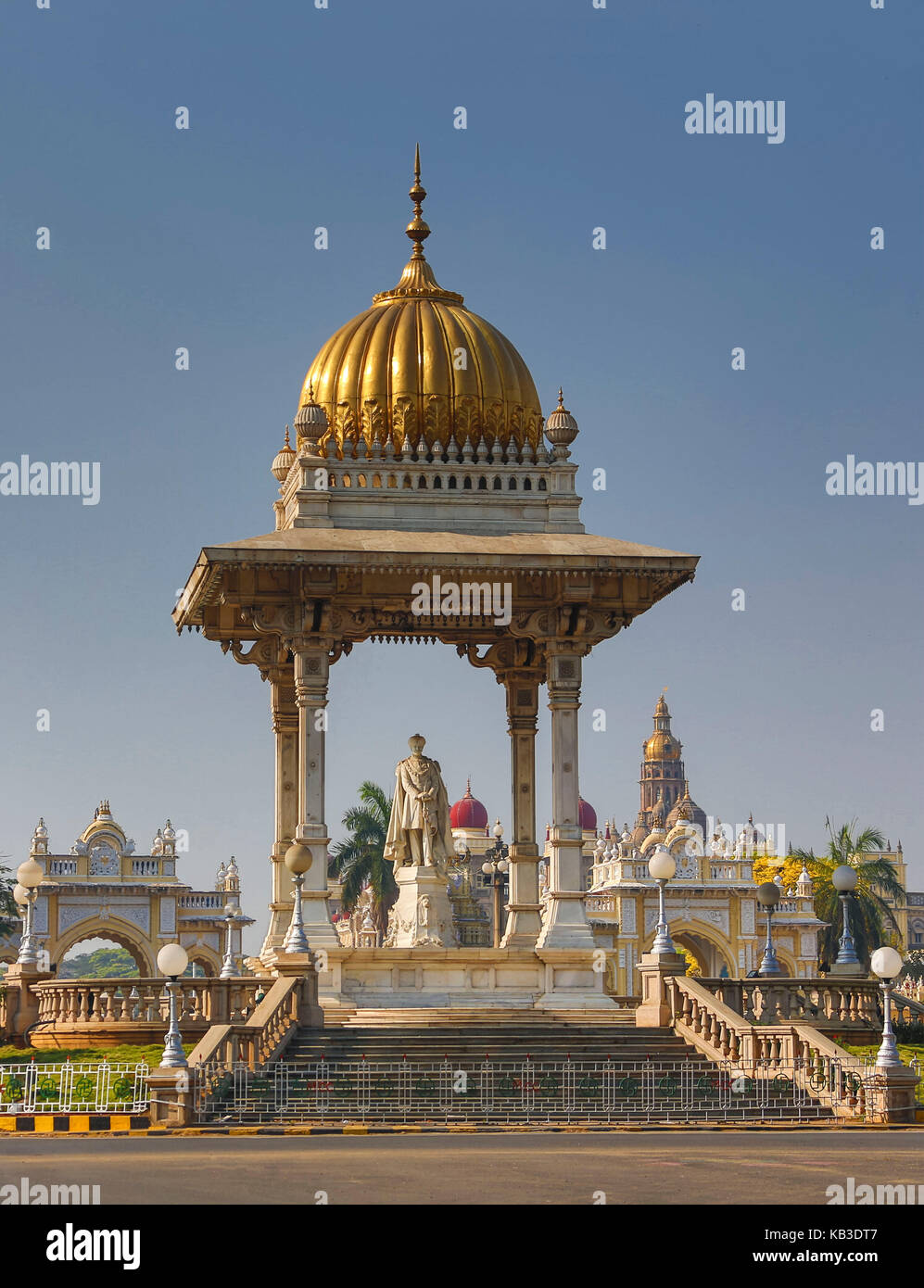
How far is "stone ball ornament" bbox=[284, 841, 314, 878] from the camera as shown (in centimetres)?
3306

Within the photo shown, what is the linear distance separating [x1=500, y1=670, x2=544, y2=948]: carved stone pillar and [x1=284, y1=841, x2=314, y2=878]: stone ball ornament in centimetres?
623

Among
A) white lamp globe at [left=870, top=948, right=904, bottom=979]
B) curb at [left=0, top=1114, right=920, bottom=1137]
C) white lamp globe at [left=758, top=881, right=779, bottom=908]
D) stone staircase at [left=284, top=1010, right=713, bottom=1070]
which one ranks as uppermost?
white lamp globe at [left=758, top=881, right=779, bottom=908]

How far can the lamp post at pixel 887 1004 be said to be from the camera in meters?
28.7

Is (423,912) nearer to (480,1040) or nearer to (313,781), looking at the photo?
(313,781)

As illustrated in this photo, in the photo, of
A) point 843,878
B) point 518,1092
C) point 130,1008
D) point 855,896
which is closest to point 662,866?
point 843,878

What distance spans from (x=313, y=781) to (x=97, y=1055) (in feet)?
17.3

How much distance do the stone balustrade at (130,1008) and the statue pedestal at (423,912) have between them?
3.46 meters

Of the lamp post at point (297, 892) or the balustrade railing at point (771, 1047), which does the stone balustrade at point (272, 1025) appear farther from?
the balustrade railing at point (771, 1047)

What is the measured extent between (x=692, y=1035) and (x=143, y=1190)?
50.2 feet

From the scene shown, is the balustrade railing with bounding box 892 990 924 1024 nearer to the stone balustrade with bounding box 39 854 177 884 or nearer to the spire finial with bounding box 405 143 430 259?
the spire finial with bounding box 405 143 430 259

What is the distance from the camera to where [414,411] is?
1460 inches

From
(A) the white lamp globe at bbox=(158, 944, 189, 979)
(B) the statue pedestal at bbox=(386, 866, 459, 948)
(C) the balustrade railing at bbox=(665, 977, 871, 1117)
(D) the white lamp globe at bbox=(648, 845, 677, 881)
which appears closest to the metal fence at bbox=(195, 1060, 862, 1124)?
(C) the balustrade railing at bbox=(665, 977, 871, 1117)

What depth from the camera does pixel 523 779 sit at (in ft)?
130
